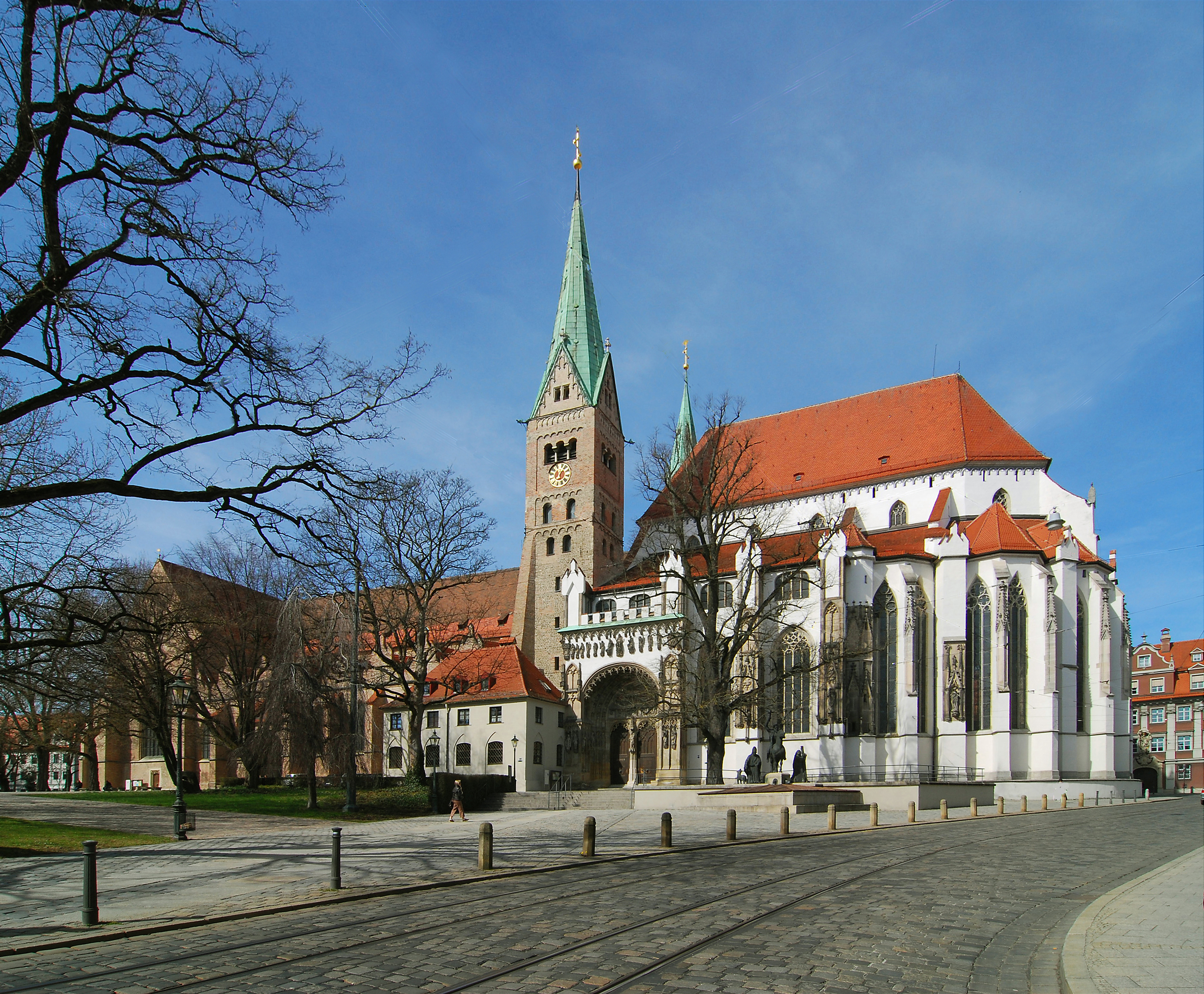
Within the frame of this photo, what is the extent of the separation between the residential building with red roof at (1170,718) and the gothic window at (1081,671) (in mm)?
33578

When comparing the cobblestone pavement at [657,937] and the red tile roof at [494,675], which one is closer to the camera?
the cobblestone pavement at [657,937]

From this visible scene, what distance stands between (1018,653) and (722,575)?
44.9 ft

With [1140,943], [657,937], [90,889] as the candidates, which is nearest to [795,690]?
[1140,943]

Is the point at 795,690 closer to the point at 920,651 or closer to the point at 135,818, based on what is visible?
the point at 920,651

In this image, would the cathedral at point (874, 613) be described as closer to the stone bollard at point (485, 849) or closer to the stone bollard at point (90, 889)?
the stone bollard at point (485, 849)

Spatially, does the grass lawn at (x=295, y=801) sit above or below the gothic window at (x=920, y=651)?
below

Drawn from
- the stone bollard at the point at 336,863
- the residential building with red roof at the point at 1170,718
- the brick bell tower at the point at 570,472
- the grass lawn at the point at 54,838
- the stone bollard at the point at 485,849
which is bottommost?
the residential building with red roof at the point at 1170,718

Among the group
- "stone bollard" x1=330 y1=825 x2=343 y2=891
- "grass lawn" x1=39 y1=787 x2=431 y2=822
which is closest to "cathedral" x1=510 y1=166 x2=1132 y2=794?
"grass lawn" x1=39 y1=787 x2=431 y2=822

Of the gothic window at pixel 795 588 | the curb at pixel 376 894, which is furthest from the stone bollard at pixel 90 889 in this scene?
the gothic window at pixel 795 588

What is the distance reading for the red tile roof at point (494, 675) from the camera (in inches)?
1795

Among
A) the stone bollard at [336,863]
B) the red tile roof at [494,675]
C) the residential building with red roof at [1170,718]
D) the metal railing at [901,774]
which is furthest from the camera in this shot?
the residential building with red roof at [1170,718]

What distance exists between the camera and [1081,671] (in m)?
43.2

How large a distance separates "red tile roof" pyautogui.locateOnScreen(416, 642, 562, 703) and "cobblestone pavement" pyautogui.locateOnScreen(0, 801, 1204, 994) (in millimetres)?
30901

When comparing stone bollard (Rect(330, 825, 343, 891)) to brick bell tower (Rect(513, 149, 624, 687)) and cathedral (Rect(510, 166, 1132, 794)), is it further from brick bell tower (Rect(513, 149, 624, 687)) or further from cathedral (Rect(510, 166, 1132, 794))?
brick bell tower (Rect(513, 149, 624, 687))
